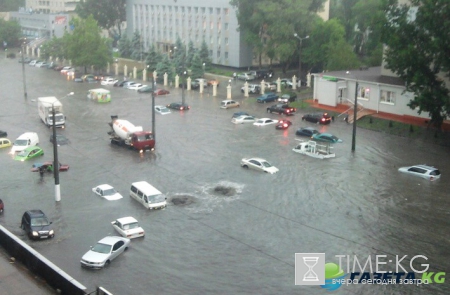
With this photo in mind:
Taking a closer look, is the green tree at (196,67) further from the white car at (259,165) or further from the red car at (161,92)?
the white car at (259,165)

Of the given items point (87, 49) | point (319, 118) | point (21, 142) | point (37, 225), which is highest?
point (87, 49)

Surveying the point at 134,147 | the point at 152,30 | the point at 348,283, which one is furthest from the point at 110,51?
the point at 348,283

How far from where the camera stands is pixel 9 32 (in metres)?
114

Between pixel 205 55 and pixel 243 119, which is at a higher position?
pixel 205 55

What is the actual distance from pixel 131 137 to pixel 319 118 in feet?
52.5

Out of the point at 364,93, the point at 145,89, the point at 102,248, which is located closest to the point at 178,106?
the point at 145,89

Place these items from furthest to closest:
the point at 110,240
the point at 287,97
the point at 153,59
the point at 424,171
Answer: the point at 153,59
the point at 287,97
the point at 424,171
the point at 110,240

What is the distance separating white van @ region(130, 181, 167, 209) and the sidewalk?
335 inches

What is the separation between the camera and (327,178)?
35000 mm


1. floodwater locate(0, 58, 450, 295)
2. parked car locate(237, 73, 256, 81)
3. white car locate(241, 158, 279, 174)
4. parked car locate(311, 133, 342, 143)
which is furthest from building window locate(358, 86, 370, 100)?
parked car locate(237, 73, 256, 81)

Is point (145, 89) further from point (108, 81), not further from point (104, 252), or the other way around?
point (104, 252)

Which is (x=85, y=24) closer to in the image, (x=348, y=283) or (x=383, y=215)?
(x=383, y=215)

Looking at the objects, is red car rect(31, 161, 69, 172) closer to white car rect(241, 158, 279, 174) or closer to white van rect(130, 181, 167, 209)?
white van rect(130, 181, 167, 209)

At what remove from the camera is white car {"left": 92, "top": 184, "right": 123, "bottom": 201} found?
31.9 metres
